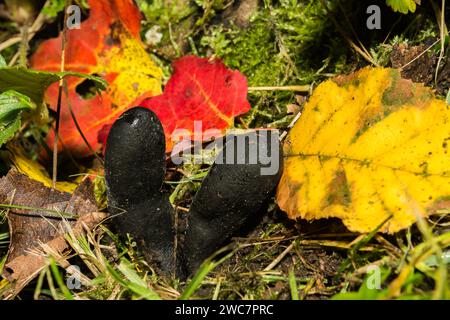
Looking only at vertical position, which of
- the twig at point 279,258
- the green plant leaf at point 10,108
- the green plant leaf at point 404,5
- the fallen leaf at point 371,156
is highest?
the green plant leaf at point 404,5

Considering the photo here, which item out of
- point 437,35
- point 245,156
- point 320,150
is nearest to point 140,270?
point 245,156

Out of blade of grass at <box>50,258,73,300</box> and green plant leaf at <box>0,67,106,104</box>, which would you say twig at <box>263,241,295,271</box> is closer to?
blade of grass at <box>50,258,73,300</box>

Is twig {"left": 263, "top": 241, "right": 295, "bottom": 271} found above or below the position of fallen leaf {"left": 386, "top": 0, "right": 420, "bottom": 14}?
below

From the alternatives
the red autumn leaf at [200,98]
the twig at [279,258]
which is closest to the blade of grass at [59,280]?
the twig at [279,258]

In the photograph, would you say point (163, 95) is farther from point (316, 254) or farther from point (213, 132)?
point (316, 254)

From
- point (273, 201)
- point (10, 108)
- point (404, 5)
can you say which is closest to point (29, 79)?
point (10, 108)

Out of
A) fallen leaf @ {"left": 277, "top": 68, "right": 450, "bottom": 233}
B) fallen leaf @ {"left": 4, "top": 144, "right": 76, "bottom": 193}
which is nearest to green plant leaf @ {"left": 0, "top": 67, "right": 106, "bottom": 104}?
fallen leaf @ {"left": 4, "top": 144, "right": 76, "bottom": 193}

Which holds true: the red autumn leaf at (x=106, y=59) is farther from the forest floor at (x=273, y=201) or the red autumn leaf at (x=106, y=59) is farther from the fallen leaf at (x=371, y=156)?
the fallen leaf at (x=371, y=156)
